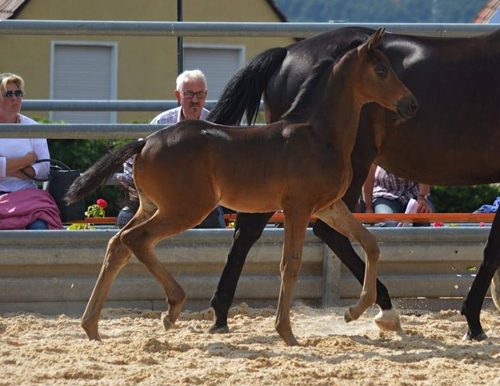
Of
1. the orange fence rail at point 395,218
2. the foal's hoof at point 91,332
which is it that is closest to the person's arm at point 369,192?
the orange fence rail at point 395,218

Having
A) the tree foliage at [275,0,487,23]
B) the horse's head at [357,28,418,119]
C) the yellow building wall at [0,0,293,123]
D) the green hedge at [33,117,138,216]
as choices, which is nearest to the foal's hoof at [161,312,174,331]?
the horse's head at [357,28,418,119]

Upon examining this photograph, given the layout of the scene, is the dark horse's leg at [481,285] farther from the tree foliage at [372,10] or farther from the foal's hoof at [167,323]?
the tree foliage at [372,10]

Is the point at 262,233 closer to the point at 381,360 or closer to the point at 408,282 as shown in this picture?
the point at 408,282

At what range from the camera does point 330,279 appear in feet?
23.5

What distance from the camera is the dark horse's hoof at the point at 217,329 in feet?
20.4

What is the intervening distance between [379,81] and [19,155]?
289 cm

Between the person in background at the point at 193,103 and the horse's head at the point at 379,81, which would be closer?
the horse's head at the point at 379,81

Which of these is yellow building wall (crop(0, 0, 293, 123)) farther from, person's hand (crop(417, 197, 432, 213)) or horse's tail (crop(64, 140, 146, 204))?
horse's tail (crop(64, 140, 146, 204))

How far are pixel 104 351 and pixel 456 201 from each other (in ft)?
34.2

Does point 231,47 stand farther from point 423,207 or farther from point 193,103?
point 193,103

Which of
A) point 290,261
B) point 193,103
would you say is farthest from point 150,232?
point 193,103

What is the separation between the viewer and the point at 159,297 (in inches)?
277

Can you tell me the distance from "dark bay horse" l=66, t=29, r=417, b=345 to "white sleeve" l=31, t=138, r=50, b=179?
163cm

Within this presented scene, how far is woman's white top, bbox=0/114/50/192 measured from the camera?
7.29 meters
